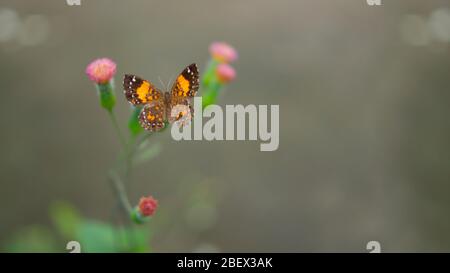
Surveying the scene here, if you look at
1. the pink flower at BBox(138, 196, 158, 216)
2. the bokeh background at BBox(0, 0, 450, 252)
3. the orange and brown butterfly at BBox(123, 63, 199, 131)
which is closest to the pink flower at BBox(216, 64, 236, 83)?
the orange and brown butterfly at BBox(123, 63, 199, 131)

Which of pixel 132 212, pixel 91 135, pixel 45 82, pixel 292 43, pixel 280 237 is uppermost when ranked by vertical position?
pixel 292 43

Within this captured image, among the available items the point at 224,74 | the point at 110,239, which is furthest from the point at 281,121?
the point at 110,239

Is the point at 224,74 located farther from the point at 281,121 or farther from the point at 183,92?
the point at 281,121

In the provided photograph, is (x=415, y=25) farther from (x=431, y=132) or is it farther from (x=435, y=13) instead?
(x=431, y=132)

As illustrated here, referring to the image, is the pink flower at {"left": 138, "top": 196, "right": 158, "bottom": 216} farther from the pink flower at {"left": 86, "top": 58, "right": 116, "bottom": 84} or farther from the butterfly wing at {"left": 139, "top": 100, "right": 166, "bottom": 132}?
the pink flower at {"left": 86, "top": 58, "right": 116, "bottom": 84}

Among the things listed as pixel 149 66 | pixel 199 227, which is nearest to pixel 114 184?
pixel 199 227

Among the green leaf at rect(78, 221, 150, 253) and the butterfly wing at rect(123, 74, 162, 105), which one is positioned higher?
the butterfly wing at rect(123, 74, 162, 105)
